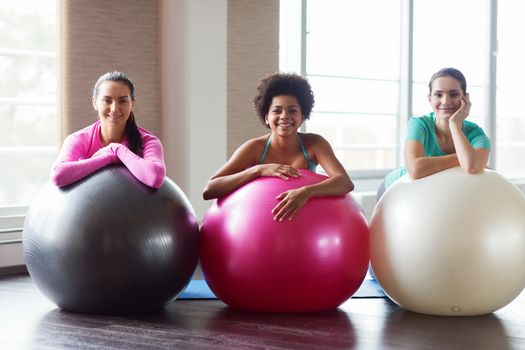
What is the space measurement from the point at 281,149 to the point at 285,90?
25 centimetres

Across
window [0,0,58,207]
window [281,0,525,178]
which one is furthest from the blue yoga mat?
window [281,0,525,178]

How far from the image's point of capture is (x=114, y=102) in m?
3.11

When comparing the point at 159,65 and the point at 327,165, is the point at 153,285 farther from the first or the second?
the point at 159,65

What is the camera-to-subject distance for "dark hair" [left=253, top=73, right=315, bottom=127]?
3.16 m

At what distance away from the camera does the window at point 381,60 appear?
18.5ft

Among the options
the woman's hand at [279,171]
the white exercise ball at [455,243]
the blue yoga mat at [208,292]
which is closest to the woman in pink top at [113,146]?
the woman's hand at [279,171]

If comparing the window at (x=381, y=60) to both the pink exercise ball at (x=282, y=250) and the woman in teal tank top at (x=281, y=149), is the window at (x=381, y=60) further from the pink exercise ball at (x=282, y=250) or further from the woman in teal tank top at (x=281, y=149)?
the pink exercise ball at (x=282, y=250)

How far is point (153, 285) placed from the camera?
2869mm

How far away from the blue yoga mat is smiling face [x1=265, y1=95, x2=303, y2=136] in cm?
81

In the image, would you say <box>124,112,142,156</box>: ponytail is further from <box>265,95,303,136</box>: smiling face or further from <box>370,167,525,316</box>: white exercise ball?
<box>370,167,525,316</box>: white exercise ball

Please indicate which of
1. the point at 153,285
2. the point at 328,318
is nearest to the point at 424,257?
the point at 328,318

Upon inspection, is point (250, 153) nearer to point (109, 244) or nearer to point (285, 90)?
point (285, 90)

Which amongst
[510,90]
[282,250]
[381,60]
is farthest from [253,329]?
[510,90]

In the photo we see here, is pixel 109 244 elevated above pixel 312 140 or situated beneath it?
situated beneath
